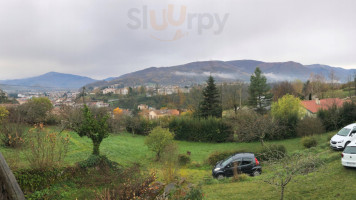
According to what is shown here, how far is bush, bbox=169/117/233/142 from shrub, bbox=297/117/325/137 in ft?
27.9

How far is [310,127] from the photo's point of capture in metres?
22.3

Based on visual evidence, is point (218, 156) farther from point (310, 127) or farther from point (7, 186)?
point (7, 186)

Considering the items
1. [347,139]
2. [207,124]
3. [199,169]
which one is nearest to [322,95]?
[207,124]

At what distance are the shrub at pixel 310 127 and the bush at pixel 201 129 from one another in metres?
8.50

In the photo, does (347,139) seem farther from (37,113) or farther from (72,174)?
(37,113)

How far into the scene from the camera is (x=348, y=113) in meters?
25.2

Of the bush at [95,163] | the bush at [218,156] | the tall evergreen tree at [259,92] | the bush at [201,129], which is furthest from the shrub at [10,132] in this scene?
the tall evergreen tree at [259,92]

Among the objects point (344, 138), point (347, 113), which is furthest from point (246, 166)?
point (347, 113)

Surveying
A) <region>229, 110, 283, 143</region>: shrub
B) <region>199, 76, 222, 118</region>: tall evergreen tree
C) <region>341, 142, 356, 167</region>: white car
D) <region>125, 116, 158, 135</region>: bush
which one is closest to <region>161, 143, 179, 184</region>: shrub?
<region>341, 142, 356, 167</region>: white car

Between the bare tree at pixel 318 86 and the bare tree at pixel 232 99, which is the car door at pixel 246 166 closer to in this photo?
the bare tree at pixel 232 99

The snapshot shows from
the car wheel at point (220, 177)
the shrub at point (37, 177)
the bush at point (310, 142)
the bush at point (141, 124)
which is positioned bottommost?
the bush at point (141, 124)

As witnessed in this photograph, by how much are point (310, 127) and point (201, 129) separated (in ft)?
43.9

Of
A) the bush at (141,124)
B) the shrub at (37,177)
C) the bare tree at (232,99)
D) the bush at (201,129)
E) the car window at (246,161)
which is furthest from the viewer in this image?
the bare tree at (232,99)

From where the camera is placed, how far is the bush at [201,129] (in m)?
27.3
